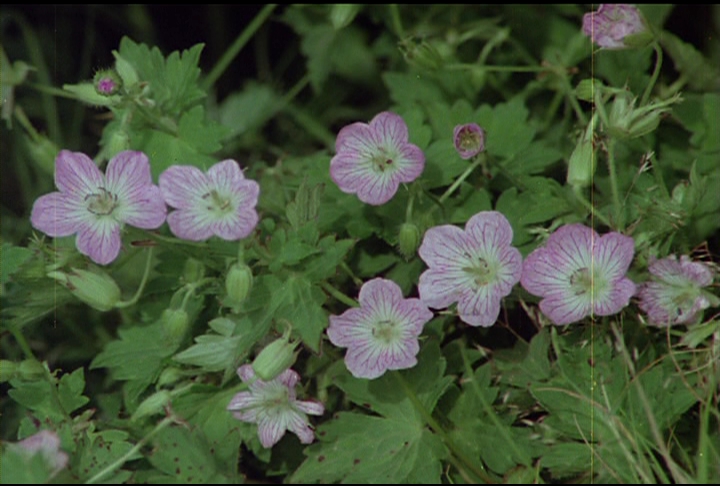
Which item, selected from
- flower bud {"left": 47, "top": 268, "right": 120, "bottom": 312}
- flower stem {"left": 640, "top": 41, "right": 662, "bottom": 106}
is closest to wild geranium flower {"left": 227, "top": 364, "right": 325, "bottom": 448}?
flower bud {"left": 47, "top": 268, "right": 120, "bottom": 312}

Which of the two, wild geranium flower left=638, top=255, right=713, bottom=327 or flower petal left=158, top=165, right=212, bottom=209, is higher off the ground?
flower petal left=158, top=165, right=212, bottom=209

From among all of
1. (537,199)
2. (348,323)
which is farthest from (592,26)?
(348,323)

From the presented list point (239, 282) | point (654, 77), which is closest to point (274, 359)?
point (239, 282)

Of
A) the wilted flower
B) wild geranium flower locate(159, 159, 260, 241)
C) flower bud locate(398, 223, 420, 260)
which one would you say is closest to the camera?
the wilted flower

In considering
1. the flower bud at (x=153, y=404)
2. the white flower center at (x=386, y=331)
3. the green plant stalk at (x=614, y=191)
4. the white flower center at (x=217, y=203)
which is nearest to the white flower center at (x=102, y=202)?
the white flower center at (x=217, y=203)

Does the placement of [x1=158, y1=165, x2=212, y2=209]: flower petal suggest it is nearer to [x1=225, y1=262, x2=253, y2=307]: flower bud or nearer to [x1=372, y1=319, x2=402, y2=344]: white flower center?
[x1=225, y1=262, x2=253, y2=307]: flower bud

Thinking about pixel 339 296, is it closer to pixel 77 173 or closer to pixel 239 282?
pixel 239 282

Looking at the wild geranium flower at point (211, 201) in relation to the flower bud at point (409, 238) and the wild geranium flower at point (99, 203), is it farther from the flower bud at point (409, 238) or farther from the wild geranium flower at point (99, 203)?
the flower bud at point (409, 238)
